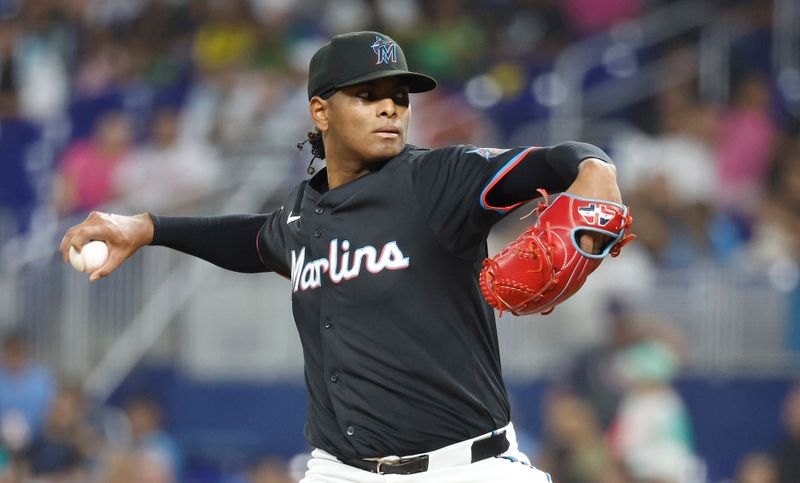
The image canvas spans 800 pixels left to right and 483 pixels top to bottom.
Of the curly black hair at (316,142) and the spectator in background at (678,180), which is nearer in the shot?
the curly black hair at (316,142)

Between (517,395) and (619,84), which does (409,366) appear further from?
(619,84)

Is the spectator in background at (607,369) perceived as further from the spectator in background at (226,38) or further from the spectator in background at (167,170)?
the spectator in background at (226,38)

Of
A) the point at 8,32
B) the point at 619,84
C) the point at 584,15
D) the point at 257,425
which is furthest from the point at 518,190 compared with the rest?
the point at 8,32

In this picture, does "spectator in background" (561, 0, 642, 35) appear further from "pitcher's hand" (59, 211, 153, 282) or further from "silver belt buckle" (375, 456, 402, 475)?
"silver belt buckle" (375, 456, 402, 475)

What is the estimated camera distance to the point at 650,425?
768cm

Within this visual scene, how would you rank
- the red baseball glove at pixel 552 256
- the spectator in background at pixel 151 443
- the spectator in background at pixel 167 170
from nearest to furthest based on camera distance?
the red baseball glove at pixel 552 256 → the spectator in background at pixel 151 443 → the spectator in background at pixel 167 170

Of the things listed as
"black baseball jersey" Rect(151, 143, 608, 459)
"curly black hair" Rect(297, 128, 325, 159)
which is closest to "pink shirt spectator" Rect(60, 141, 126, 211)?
"curly black hair" Rect(297, 128, 325, 159)

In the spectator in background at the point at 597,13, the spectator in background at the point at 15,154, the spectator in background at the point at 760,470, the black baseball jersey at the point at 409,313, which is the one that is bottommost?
the spectator in background at the point at 760,470

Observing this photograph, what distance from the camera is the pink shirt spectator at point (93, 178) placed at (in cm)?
1061

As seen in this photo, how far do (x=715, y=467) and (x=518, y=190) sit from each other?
5341 mm

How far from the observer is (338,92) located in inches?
149

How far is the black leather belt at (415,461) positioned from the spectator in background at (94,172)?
24.0 ft

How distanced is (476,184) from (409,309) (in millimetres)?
425

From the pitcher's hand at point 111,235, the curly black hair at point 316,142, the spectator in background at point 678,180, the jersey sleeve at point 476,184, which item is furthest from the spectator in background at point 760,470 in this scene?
the pitcher's hand at point 111,235
